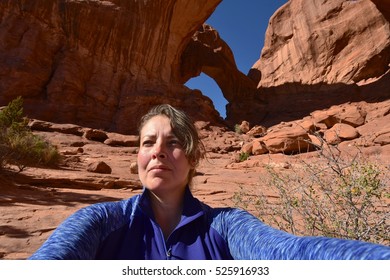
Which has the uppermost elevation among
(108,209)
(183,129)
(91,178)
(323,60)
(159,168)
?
(323,60)

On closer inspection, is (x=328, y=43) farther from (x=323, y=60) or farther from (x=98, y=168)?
(x=98, y=168)

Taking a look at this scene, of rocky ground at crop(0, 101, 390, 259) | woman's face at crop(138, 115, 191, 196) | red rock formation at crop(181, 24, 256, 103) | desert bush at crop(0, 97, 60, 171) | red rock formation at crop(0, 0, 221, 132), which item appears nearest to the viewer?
woman's face at crop(138, 115, 191, 196)

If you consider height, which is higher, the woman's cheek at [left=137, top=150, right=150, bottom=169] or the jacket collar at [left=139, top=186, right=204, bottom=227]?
the woman's cheek at [left=137, top=150, right=150, bottom=169]

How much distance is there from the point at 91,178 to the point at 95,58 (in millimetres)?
17593

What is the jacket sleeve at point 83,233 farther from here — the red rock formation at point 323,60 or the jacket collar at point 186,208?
the red rock formation at point 323,60

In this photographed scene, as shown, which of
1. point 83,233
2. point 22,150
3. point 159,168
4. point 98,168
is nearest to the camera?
point 83,233

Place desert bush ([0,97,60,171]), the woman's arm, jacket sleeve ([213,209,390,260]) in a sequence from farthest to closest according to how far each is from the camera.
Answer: desert bush ([0,97,60,171]), the woman's arm, jacket sleeve ([213,209,390,260])

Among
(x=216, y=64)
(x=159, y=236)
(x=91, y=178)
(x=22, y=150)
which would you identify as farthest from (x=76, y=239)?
(x=216, y=64)

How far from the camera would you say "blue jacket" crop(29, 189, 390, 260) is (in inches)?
49.8

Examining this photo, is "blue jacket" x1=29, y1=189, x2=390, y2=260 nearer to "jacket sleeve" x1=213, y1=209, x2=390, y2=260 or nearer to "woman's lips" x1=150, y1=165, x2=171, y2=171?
"jacket sleeve" x1=213, y1=209, x2=390, y2=260

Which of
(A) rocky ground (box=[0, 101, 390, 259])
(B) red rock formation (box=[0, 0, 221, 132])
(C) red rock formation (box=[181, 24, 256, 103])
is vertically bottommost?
(A) rocky ground (box=[0, 101, 390, 259])

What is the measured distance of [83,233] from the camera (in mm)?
1363

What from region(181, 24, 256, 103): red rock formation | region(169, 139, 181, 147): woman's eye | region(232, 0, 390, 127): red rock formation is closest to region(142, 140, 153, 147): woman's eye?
region(169, 139, 181, 147): woman's eye

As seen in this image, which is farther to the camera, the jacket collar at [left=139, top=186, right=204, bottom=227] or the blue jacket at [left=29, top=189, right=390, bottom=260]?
the jacket collar at [left=139, top=186, right=204, bottom=227]
